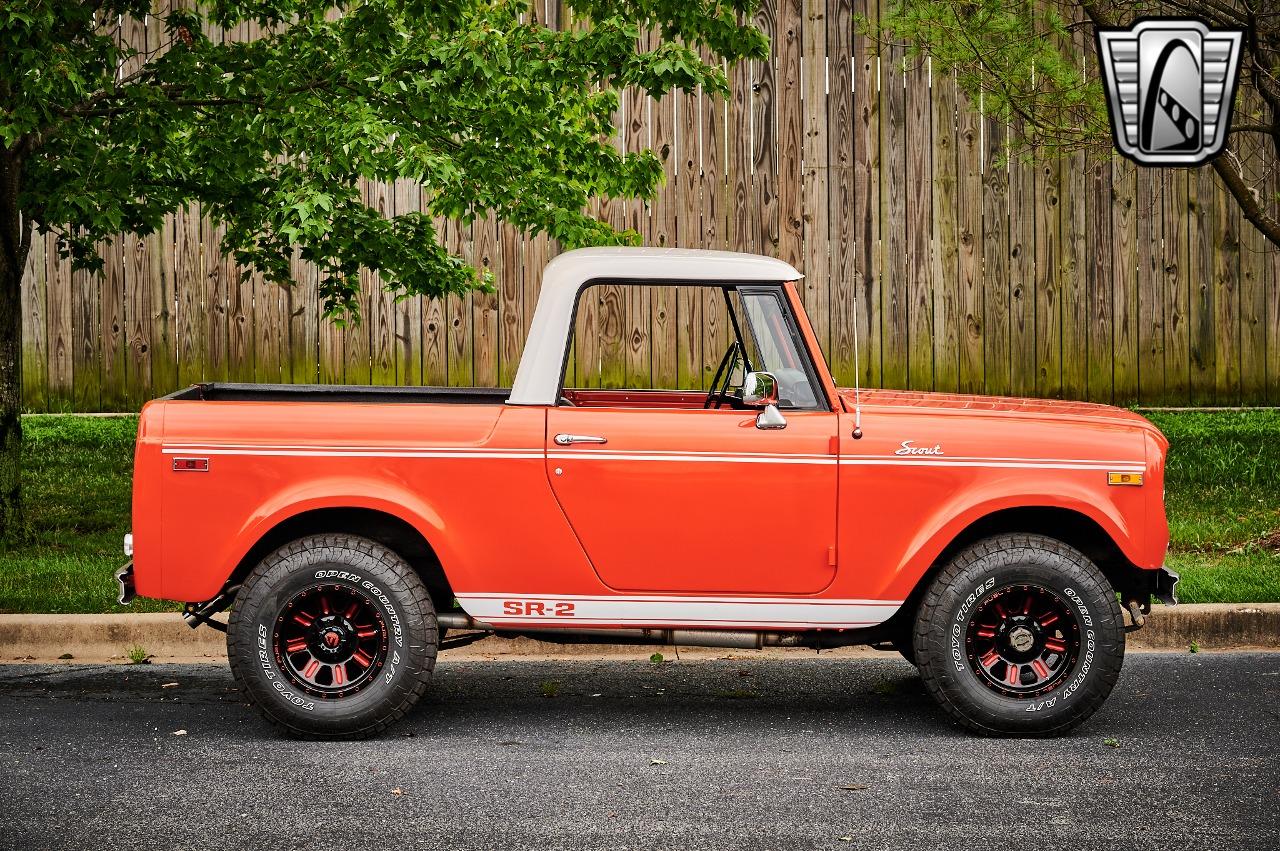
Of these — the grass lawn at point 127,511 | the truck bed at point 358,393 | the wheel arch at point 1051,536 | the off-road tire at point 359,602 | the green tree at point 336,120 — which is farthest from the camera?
the grass lawn at point 127,511

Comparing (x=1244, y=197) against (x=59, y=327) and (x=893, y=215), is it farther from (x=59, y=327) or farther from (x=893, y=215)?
(x=59, y=327)

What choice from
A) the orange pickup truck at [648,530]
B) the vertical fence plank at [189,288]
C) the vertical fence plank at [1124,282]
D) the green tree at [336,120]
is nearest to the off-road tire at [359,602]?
the orange pickup truck at [648,530]

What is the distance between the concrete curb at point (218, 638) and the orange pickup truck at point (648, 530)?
1329 mm

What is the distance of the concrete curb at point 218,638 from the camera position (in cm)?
707

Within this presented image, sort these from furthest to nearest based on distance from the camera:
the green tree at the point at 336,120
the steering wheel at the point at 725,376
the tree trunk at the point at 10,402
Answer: the tree trunk at the point at 10,402, the green tree at the point at 336,120, the steering wheel at the point at 725,376

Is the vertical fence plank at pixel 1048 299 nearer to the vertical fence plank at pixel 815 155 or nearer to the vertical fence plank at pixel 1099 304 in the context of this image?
the vertical fence plank at pixel 1099 304

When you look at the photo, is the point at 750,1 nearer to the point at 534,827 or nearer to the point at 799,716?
the point at 799,716

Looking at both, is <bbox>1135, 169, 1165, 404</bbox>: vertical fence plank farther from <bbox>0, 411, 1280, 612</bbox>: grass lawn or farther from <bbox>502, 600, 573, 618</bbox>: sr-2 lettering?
<bbox>502, 600, 573, 618</bbox>: sr-2 lettering

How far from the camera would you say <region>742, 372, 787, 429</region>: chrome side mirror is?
5723 millimetres

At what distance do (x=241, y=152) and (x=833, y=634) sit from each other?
453 cm

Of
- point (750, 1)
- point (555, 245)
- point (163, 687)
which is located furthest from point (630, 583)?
point (555, 245)

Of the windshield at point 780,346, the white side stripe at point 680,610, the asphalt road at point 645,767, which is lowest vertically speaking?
the asphalt road at point 645,767

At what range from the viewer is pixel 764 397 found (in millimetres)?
5824

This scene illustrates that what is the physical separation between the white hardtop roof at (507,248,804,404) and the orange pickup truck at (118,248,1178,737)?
2cm
